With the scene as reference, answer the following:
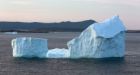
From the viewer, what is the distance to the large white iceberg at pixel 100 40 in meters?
38.4

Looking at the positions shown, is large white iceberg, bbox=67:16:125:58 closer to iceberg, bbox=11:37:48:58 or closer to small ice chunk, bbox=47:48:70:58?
iceberg, bbox=11:37:48:58

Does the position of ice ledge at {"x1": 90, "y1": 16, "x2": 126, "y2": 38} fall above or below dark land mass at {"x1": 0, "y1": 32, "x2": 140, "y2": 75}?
above

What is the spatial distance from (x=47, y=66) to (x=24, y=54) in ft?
12.7

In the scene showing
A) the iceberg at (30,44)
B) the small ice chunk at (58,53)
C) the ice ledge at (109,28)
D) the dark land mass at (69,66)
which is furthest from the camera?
the small ice chunk at (58,53)

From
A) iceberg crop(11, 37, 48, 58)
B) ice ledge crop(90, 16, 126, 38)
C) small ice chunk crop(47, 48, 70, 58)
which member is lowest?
small ice chunk crop(47, 48, 70, 58)

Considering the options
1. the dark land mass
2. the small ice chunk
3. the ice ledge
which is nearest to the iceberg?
the dark land mass

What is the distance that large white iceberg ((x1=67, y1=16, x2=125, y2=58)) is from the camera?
126ft

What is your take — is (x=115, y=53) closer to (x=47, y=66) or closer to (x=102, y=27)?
(x=102, y=27)

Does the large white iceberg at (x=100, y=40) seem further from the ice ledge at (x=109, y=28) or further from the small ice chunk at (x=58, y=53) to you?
the small ice chunk at (x=58, y=53)

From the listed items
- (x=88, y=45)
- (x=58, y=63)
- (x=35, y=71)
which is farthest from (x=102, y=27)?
(x=35, y=71)

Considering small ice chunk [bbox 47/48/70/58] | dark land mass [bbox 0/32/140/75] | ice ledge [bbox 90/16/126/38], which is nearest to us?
dark land mass [bbox 0/32/140/75]

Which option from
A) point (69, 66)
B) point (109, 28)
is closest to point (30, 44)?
point (69, 66)

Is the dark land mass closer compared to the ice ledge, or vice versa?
the dark land mass

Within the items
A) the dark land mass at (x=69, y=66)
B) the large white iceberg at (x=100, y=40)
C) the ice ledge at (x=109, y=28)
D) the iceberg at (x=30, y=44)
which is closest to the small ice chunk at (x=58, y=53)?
the dark land mass at (x=69, y=66)
